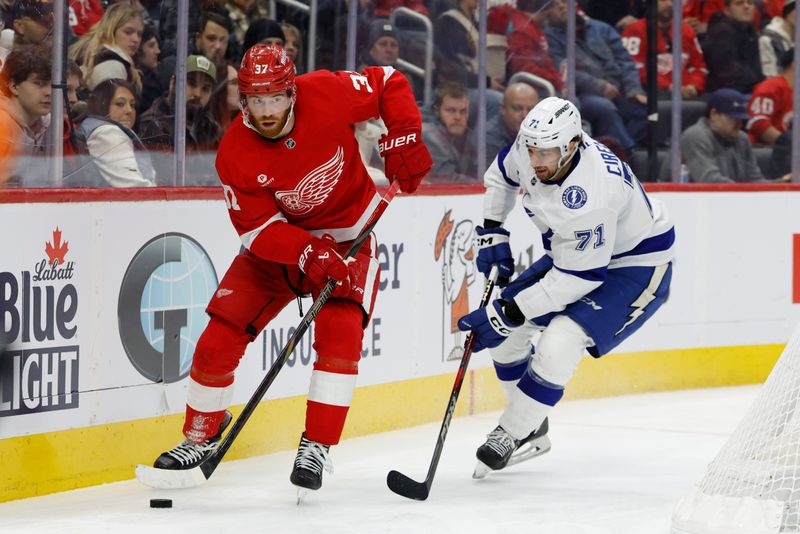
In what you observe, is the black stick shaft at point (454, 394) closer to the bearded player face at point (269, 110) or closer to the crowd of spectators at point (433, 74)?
the bearded player face at point (269, 110)

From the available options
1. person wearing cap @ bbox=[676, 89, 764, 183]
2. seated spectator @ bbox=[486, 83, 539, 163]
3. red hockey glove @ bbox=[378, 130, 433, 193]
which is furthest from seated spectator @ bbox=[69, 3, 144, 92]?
person wearing cap @ bbox=[676, 89, 764, 183]

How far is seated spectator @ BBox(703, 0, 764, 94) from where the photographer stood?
21.4 feet

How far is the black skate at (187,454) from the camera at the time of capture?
3.88 meters

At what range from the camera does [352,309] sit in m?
3.84

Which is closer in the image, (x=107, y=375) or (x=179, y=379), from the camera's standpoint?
(x=107, y=375)

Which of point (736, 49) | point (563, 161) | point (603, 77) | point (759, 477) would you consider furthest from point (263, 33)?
point (736, 49)

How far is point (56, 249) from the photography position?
3889 mm

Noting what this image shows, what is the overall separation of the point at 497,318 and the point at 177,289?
3.29 ft

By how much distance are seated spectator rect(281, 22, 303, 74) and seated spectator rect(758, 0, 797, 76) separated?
8.41 ft

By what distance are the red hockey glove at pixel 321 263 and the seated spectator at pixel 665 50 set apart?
2.98 metres

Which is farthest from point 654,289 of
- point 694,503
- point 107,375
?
point 107,375

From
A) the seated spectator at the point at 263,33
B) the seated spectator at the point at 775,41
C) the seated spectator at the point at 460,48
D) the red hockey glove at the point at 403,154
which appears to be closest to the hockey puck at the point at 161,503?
the red hockey glove at the point at 403,154

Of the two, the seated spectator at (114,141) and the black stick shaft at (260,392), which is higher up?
the seated spectator at (114,141)

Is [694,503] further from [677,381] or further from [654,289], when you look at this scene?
[677,381]
